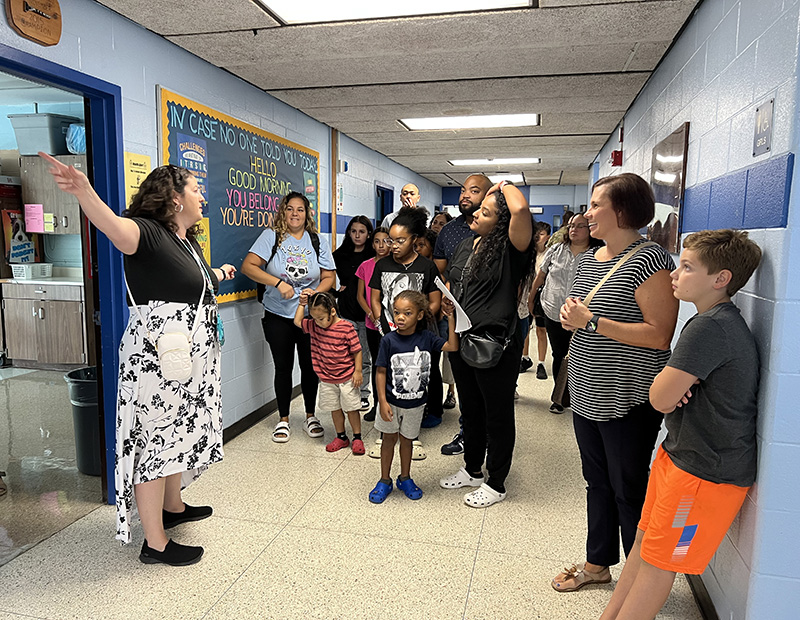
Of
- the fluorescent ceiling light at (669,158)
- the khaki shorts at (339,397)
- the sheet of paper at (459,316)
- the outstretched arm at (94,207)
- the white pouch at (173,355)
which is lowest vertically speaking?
the khaki shorts at (339,397)

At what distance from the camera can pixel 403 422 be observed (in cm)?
272

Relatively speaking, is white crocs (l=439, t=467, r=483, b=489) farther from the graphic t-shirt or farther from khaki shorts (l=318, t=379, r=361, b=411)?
the graphic t-shirt

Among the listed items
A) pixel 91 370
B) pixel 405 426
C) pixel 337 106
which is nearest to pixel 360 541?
pixel 405 426

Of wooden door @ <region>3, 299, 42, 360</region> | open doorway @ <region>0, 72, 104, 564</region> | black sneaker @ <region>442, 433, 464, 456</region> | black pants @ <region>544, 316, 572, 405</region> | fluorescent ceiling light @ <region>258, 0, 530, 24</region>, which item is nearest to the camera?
fluorescent ceiling light @ <region>258, 0, 530, 24</region>

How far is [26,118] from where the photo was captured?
527cm

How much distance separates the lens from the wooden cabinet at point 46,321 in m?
5.28

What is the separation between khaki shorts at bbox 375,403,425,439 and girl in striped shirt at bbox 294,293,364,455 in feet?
1.86

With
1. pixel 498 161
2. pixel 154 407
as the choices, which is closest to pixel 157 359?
pixel 154 407

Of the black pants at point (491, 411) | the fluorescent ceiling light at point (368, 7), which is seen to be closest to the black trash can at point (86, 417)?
the black pants at point (491, 411)

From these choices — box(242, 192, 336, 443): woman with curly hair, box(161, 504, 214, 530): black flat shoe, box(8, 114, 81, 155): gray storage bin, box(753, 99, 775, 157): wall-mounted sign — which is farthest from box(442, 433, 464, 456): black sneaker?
box(8, 114, 81, 155): gray storage bin

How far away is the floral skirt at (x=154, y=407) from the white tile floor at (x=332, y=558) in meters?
0.27

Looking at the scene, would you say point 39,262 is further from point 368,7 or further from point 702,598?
point 702,598

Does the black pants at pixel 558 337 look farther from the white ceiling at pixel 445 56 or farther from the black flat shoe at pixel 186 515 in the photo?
the black flat shoe at pixel 186 515

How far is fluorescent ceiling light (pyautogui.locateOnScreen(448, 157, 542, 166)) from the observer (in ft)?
24.4
